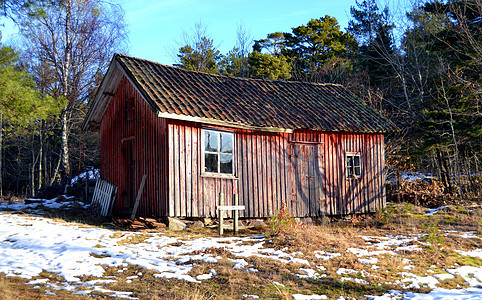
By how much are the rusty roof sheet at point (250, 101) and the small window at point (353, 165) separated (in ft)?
3.73

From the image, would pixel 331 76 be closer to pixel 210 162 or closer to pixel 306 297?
pixel 210 162

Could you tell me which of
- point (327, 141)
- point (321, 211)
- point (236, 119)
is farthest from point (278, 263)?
point (327, 141)

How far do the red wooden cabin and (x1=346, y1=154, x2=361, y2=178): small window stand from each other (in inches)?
1.6

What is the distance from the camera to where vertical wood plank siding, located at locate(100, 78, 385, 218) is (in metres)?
12.6

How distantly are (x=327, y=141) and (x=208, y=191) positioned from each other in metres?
5.32

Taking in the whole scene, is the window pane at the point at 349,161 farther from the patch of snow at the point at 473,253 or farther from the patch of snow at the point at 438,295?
the patch of snow at the point at 438,295

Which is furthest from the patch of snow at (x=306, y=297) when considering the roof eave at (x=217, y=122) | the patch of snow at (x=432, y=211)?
the patch of snow at (x=432, y=211)

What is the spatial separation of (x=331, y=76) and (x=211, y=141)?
64.0 feet

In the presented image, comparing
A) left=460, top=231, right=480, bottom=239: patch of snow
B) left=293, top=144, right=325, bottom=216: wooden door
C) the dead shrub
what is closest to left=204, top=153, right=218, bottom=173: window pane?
left=293, top=144, right=325, bottom=216: wooden door

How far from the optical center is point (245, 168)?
13.9m

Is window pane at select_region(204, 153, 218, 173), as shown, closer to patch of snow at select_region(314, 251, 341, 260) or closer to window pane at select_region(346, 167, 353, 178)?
patch of snow at select_region(314, 251, 341, 260)

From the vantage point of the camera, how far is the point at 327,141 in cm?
1559

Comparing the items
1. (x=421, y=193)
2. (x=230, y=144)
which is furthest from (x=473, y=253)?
(x=421, y=193)

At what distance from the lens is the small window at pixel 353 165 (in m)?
16.0
